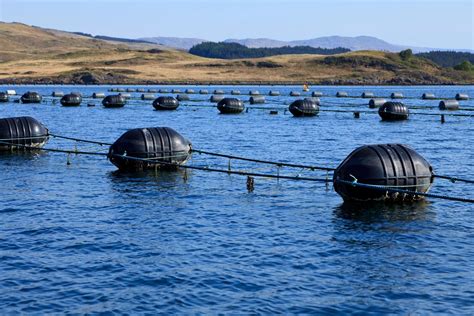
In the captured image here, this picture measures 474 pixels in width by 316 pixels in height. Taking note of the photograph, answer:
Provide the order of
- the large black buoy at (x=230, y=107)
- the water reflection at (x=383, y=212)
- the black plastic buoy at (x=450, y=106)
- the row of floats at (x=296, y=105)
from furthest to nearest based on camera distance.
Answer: the black plastic buoy at (x=450, y=106), the large black buoy at (x=230, y=107), the row of floats at (x=296, y=105), the water reflection at (x=383, y=212)

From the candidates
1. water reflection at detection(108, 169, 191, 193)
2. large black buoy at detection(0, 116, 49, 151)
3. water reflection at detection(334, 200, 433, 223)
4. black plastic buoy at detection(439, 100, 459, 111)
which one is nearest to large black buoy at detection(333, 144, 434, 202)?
water reflection at detection(334, 200, 433, 223)

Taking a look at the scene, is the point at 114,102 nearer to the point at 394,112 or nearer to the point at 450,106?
the point at 394,112

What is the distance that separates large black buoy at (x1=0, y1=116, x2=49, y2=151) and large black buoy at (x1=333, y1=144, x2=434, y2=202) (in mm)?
31288

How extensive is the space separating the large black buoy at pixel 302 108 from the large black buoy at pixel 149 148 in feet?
221

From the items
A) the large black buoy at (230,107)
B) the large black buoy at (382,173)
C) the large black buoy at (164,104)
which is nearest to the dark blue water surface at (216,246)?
the large black buoy at (382,173)

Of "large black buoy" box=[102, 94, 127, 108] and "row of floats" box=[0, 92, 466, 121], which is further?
"large black buoy" box=[102, 94, 127, 108]

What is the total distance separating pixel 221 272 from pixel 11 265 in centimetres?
768

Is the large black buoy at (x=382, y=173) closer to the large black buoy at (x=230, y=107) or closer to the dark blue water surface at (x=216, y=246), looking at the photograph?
the dark blue water surface at (x=216, y=246)

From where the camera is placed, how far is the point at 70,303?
856 inches

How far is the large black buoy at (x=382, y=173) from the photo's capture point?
34281 mm

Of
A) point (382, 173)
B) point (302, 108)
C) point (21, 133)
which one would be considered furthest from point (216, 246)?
point (302, 108)

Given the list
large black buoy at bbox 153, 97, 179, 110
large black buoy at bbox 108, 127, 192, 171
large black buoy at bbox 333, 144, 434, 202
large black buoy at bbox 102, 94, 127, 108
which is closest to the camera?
large black buoy at bbox 333, 144, 434, 202

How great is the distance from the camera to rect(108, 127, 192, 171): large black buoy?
45.9 meters

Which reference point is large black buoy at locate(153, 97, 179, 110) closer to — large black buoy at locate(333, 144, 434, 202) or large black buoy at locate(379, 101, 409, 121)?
large black buoy at locate(379, 101, 409, 121)
